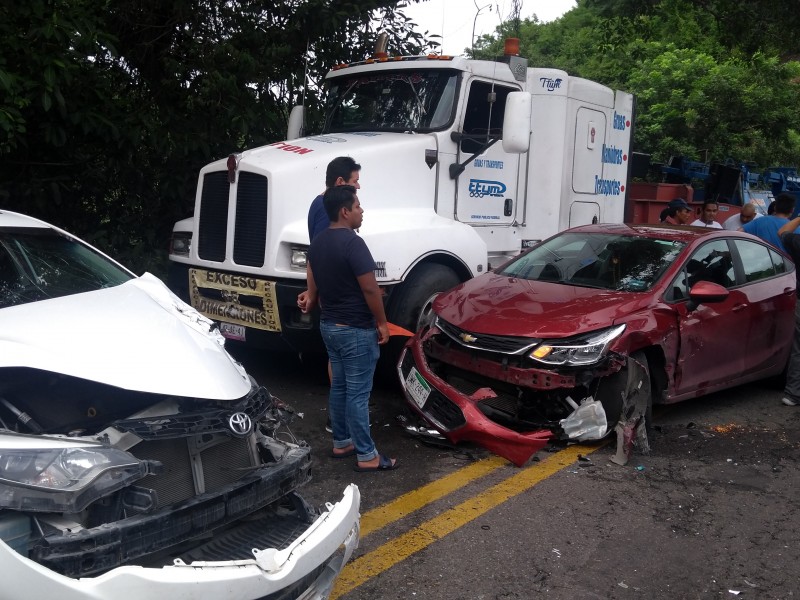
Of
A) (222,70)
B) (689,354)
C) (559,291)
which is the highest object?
(222,70)

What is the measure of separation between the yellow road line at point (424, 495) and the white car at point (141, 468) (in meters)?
0.96

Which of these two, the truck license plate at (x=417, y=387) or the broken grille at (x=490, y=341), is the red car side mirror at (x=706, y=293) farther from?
the truck license plate at (x=417, y=387)

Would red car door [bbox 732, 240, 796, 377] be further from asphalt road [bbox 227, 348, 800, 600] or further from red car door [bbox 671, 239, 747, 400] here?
asphalt road [bbox 227, 348, 800, 600]

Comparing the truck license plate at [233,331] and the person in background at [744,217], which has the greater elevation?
the person in background at [744,217]

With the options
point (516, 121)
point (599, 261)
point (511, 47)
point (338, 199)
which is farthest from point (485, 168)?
point (338, 199)

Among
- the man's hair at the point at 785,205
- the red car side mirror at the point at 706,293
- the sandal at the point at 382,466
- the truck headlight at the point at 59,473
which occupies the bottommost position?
the sandal at the point at 382,466

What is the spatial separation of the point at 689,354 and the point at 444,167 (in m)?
2.66

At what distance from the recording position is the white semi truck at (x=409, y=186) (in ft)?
21.4

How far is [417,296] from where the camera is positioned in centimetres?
675

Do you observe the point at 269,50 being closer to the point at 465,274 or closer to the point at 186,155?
the point at 186,155

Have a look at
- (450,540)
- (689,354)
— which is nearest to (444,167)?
(689,354)

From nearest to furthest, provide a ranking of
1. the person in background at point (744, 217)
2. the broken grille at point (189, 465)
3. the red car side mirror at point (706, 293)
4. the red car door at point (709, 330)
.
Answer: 1. the broken grille at point (189, 465)
2. the red car side mirror at point (706, 293)
3. the red car door at point (709, 330)
4. the person in background at point (744, 217)

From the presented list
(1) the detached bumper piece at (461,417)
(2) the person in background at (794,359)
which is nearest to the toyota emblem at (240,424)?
(1) the detached bumper piece at (461,417)

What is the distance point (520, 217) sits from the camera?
26.8 ft
